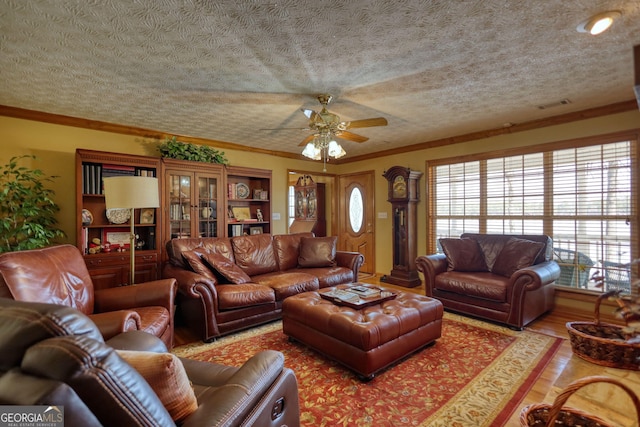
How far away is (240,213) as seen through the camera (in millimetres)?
4895

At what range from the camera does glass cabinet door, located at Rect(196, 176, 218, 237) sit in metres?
4.22

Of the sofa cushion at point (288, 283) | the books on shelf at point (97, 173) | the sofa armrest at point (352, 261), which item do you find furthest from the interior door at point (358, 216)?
the books on shelf at point (97, 173)

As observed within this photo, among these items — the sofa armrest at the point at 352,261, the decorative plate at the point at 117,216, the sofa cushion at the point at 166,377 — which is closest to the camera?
the sofa cushion at the point at 166,377

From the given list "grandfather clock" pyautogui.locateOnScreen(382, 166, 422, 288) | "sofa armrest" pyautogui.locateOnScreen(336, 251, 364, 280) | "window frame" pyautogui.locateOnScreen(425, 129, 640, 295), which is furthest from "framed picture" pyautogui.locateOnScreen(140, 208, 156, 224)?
Answer: "window frame" pyautogui.locateOnScreen(425, 129, 640, 295)

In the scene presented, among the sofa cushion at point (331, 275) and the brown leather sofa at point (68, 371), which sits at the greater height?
the brown leather sofa at point (68, 371)

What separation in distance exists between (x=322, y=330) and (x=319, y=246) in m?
1.91

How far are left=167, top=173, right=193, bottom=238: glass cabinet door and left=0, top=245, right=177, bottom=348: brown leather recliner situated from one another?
5.40ft

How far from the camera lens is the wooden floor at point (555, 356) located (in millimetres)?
1869

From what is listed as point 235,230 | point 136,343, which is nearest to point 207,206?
point 235,230

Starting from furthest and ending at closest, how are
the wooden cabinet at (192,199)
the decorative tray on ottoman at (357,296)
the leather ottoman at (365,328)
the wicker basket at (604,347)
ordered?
the wooden cabinet at (192,199), the decorative tray on ottoman at (357,296), the leather ottoman at (365,328), the wicker basket at (604,347)

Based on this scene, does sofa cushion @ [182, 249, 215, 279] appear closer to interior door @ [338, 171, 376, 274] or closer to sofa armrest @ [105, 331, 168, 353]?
sofa armrest @ [105, 331, 168, 353]

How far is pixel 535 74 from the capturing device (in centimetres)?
250

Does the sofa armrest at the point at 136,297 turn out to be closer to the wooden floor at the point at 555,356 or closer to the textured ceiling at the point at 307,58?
the wooden floor at the point at 555,356

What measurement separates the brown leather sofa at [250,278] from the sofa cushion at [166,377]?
1923 millimetres
